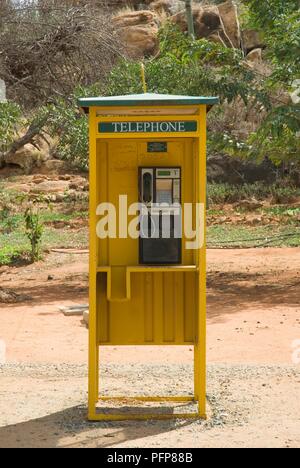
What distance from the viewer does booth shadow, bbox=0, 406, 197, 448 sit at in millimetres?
5620

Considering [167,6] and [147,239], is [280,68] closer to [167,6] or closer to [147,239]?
[147,239]

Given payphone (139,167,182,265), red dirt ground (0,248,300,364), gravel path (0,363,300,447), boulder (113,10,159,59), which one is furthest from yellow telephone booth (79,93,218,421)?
boulder (113,10,159,59)

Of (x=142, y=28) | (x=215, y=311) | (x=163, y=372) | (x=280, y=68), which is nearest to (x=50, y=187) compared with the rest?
(x=142, y=28)

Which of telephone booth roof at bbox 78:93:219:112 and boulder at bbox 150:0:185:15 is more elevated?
boulder at bbox 150:0:185:15

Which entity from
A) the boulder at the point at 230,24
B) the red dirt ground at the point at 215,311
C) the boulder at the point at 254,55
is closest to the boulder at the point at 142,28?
the boulder at the point at 230,24

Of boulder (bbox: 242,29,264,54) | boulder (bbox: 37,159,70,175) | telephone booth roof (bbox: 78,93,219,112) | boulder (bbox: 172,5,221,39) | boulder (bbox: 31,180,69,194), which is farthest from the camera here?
boulder (bbox: 172,5,221,39)

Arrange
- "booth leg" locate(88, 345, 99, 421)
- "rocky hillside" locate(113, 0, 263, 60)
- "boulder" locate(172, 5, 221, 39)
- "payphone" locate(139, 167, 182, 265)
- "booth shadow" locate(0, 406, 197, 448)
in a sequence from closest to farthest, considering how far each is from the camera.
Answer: "booth shadow" locate(0, 406, 197, 448) < "booth leg" locate(88, 345, 99, 421) < "payphone" locate(139, 167, 182, 265) < "rocky hillside" locate(113, 0, 263, 60) < "boulder" locate(172, 5, 221, 39)

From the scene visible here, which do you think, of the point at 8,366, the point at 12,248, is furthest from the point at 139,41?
the point at 8,366

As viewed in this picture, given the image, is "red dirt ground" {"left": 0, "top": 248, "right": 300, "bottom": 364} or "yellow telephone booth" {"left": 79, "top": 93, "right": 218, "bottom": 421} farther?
"red dirt ground" {"left": 0, "top": 248, "right": 300, "bottom": 364}

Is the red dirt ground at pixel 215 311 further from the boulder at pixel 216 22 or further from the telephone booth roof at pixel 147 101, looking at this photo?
the boulder at pixel 216 22

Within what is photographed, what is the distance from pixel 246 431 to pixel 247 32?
27.2m

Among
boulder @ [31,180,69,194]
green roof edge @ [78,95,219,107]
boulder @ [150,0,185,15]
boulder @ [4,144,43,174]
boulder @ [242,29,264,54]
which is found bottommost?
boulder @ [31,180,69,194]

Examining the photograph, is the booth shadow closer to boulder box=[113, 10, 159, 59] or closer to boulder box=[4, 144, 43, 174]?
boulder box=[4, 144, 43, 174]

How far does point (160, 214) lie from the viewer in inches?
257
